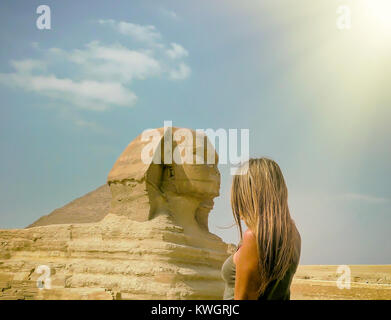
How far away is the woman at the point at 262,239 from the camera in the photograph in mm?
1846

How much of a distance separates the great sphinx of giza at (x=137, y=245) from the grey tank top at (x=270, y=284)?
6280mm

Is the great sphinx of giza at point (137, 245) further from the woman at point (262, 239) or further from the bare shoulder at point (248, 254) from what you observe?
the bare shoulder at point (248, 254)

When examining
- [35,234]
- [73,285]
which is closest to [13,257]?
[35,234]

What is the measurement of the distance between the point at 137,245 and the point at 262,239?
7.15m

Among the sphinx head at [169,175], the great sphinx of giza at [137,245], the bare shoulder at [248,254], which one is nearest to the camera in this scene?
the bare shoulder at [248,254]

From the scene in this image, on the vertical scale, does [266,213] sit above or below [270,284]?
above

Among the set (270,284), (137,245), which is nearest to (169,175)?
(137,245)

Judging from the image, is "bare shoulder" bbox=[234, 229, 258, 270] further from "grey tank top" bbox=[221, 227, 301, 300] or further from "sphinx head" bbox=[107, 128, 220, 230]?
"sphinx head" bbox=[107, 128, 220, 230]

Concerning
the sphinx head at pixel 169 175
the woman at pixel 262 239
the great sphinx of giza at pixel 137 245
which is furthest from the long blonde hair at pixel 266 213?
the sphinx head at pixel 169 175

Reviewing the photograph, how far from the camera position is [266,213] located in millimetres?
1942

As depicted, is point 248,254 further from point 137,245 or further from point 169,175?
point 169,175

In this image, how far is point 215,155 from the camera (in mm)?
10469

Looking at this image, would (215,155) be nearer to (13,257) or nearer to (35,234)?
(35,234)
